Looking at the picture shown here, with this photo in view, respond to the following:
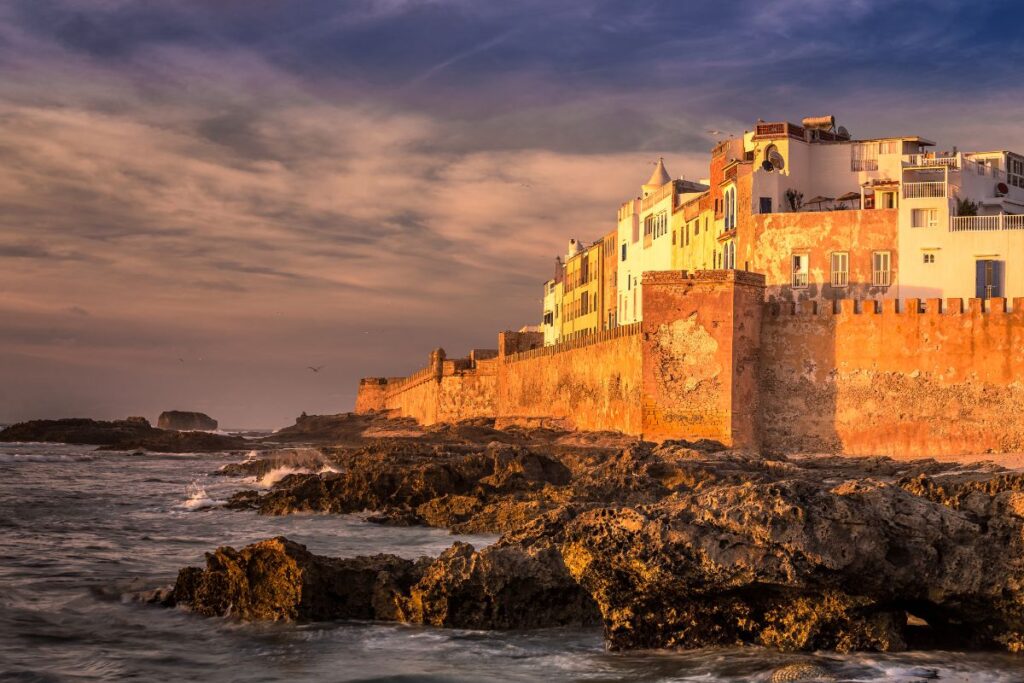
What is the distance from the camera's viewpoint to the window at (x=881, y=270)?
Answer: 118 ft

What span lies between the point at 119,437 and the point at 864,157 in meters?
41.8

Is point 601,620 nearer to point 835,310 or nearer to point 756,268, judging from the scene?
point 835,310

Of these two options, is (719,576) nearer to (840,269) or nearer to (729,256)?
(840,269)

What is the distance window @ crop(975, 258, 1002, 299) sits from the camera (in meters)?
34.9

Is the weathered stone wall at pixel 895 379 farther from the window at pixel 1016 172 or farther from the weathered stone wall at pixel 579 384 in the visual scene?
the window at pixel 1016 172

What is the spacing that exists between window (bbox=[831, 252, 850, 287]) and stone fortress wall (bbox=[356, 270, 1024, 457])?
333 cm

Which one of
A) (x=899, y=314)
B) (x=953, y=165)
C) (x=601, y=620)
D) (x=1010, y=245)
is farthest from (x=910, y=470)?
(x=601, y=620)

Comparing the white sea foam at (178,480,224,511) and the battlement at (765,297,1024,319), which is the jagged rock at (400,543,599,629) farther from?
the battlement at (765,297,1024,319)

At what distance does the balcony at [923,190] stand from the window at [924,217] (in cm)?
51

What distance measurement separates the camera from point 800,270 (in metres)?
36.8

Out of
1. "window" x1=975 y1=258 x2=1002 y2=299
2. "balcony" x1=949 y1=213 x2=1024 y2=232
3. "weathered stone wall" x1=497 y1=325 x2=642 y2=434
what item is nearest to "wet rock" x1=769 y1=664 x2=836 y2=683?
"weathered stone wall" x1=497 y1=325 x2=642 y2=434

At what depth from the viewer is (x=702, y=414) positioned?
32594mm

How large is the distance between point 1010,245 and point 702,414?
418 inches

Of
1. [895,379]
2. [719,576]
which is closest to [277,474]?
[895,379]
